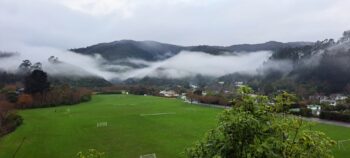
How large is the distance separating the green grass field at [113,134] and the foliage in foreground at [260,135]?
84.6ft

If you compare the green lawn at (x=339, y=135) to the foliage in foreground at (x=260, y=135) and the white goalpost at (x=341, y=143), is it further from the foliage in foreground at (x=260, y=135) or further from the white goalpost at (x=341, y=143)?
the foliage in foreground at (x=260, y=135)

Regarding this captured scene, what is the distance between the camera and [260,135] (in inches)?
492

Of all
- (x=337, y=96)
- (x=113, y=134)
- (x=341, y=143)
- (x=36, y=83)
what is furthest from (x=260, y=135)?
(x=337, y=96)

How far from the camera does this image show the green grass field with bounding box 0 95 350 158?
147 feet

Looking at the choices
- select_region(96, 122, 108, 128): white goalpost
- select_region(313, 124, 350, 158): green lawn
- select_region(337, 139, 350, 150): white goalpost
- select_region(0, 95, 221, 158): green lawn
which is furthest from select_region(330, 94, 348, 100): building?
select_region(96, 122, 108, 128): white goalpost

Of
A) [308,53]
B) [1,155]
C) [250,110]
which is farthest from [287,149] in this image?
[308,53]

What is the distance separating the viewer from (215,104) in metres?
108

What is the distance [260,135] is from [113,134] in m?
46.1

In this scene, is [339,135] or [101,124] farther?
[101,124]

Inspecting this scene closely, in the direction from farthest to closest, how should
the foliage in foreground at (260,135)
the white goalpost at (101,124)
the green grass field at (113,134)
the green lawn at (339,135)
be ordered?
the white goalpost at (101,124) < the green grass field at (113,134) < the green lawn at (339,135) < the foliage in foreground at (260,135)

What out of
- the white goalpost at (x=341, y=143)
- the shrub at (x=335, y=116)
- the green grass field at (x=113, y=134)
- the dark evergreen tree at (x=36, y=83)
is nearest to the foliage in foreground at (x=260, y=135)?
the green grass field at (x=113, y=134)

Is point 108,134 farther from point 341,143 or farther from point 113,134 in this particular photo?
point 341,143

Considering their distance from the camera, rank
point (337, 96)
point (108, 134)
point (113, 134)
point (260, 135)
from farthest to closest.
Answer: point (337, 96) → point (108, 134) → point (113, 134) → point (260, 135)

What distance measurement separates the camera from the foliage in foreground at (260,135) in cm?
1170
